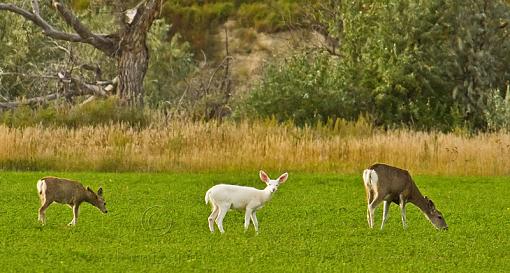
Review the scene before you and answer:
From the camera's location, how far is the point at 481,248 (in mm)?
14906

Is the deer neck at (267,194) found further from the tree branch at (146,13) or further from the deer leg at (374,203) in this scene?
the tree branch at (146,13)

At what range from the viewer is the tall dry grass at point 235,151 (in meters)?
28.1

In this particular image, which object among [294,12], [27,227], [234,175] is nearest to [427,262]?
[27,227]

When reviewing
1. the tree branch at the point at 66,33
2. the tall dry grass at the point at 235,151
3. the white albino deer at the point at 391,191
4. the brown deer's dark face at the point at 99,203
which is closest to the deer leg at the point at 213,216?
the white albino deer at the point at 391,191

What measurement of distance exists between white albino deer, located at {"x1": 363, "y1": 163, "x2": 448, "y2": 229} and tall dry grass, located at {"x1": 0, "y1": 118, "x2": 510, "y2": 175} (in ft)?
35.3

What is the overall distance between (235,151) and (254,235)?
515 inches

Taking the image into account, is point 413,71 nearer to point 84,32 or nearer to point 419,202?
point 84,32

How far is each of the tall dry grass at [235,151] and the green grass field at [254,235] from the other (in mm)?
4275

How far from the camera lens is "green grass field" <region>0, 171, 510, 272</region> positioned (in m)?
13.2

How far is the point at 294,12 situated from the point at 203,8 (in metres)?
6.96

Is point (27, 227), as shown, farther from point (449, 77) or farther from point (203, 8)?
point (203, 8)

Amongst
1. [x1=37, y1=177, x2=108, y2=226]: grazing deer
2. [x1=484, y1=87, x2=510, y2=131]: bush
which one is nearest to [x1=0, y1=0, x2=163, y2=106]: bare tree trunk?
[x1=484, y1=87, x2=510, y2=131]: bush

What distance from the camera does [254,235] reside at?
1568 cm

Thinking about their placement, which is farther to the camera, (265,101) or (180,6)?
(180,6)
